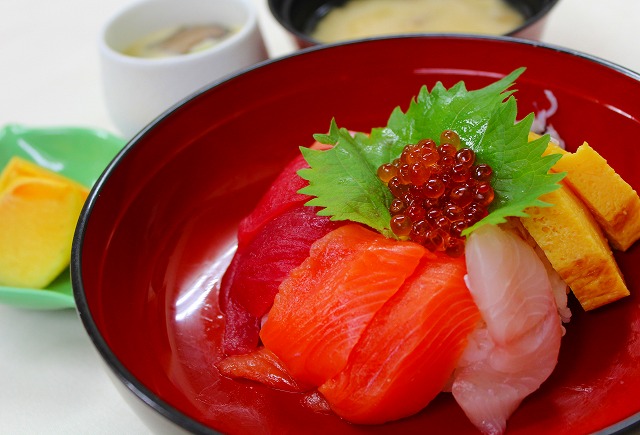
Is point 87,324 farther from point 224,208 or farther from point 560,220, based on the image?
point 560,220

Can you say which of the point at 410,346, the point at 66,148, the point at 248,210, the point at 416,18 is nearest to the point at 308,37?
the point at 416,18

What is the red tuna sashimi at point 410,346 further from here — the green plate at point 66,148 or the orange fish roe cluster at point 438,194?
the green plate at point 66,148

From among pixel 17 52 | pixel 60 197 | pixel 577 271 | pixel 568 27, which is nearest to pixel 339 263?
pixel 577 271

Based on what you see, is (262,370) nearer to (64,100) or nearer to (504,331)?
(504,331)

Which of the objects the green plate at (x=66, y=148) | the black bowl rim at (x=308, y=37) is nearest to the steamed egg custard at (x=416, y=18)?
the black bowl rim at (x=308, y=37)

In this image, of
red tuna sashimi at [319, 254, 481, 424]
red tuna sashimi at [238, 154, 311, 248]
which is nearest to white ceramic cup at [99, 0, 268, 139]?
red tuna sashimi at [238, 154, 311, 248]

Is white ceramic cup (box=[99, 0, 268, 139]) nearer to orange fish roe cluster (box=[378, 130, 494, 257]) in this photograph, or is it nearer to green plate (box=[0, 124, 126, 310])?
green plate (box=[0, 124, 126, 310])
